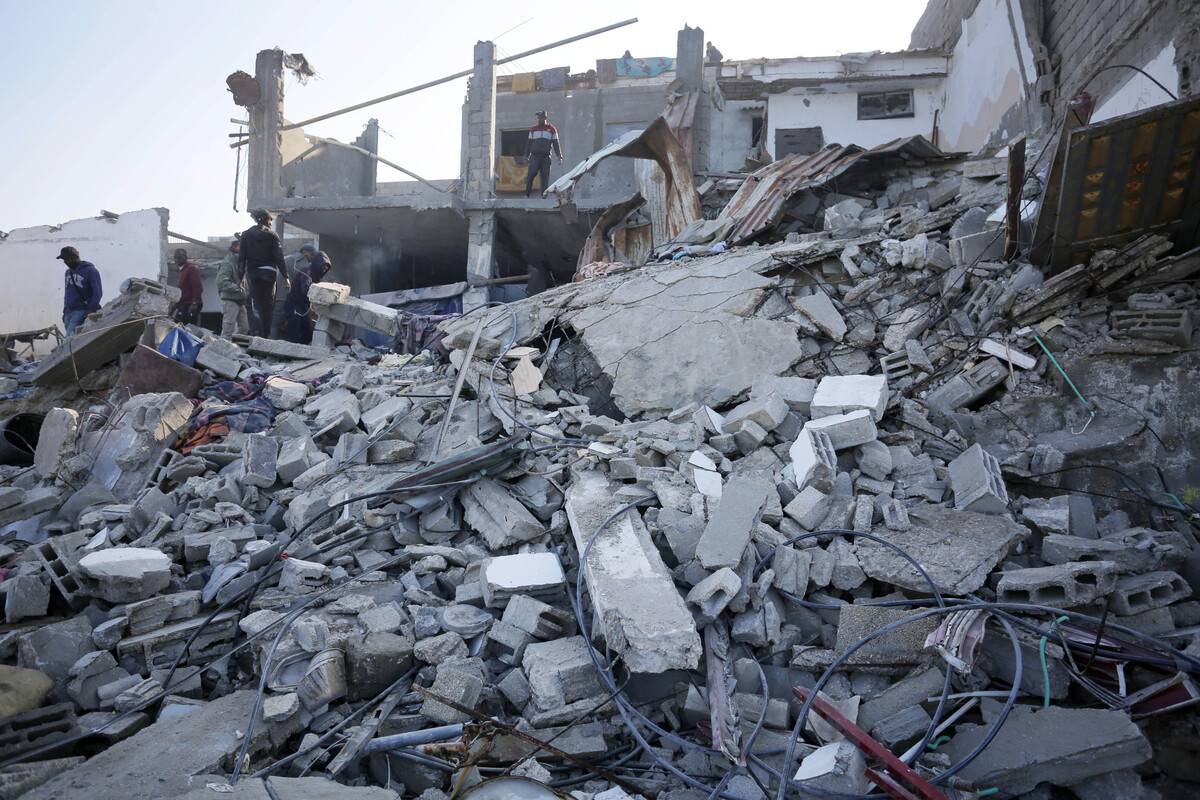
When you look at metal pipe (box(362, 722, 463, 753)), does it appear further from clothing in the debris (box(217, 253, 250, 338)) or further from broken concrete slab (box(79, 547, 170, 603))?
clothing in the debris (box(217, 253, 250, 338))

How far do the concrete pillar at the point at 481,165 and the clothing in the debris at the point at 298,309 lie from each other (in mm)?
3376

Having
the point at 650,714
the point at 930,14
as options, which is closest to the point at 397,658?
the point at 650,714

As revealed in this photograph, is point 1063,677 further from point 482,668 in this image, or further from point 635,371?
point 635,371

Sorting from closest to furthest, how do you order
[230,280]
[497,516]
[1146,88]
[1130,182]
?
[497,516] < [1130,182] < [1146,88] < [230,280]

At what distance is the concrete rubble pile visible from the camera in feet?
9.96

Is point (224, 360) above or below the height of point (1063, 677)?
above

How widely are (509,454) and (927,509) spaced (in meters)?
2.54

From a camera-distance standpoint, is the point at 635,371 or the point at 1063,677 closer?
the point at 1063,677

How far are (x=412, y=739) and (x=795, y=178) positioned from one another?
7528mm

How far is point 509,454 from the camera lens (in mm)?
4871

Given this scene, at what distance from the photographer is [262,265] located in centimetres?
948

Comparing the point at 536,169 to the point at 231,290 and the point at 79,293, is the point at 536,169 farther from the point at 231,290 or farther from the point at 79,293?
the point at 79,293

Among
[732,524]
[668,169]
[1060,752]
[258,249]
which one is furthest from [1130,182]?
[258,249]

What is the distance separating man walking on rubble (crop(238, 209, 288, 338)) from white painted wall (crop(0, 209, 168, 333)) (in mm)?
10090
